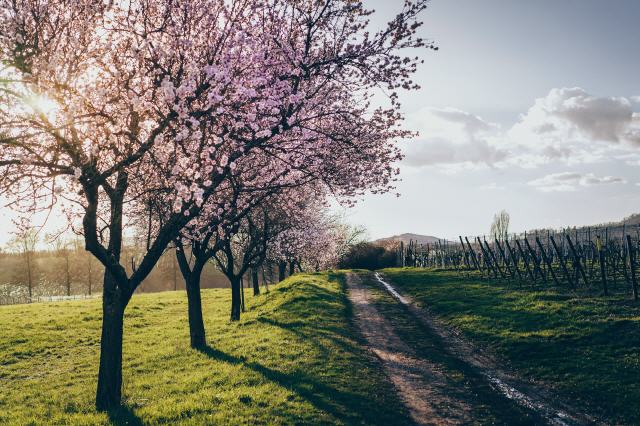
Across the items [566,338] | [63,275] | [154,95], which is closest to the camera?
[154,95]

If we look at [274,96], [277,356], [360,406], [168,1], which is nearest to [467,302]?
[277,356]

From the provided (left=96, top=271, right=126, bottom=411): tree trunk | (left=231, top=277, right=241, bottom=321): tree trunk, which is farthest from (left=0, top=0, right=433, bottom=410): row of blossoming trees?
(left=231, top=277, right=241, bottom=321): tree trunk

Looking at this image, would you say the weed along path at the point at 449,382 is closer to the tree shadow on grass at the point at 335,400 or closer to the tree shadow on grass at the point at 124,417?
the tree shadow on grass at the point at 335,400

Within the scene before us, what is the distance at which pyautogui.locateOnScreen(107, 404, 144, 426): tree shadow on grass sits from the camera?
11322 mm

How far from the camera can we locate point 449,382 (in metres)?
13.7

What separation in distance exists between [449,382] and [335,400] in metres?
3.98

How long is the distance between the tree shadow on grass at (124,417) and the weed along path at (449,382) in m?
7.22

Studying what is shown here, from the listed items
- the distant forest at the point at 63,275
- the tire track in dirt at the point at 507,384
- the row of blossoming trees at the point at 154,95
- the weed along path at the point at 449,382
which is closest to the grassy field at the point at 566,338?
the tire track in dirt at the point at 507,384

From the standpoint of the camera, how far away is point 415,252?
69250mm

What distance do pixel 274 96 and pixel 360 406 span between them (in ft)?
29.0

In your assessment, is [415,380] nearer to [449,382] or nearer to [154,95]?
[449,382]

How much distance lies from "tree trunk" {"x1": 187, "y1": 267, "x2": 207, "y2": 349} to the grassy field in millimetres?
12621

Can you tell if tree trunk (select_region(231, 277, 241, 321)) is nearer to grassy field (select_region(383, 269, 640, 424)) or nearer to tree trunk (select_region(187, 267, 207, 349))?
tree trunk (select_region(187, 267, 207, 349))

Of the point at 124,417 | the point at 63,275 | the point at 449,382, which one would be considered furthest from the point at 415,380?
the point at 63,275
